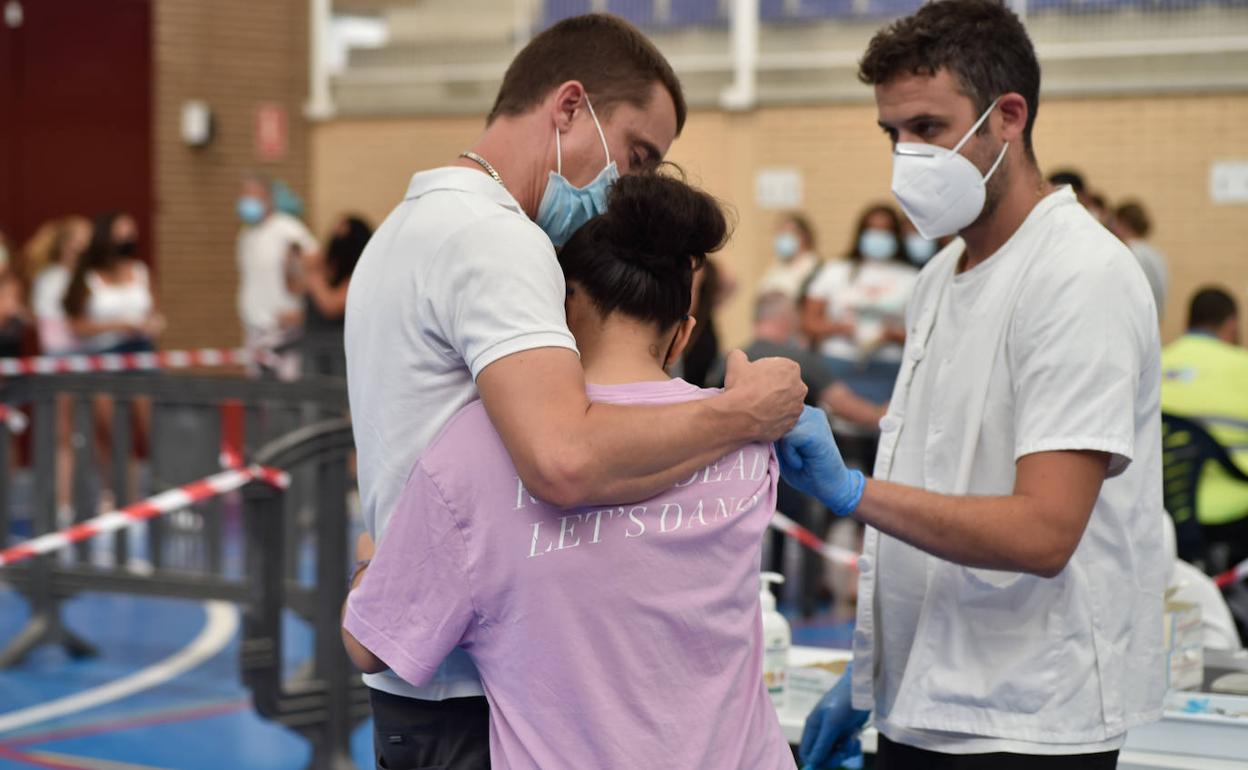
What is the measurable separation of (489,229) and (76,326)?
9711 millimetres

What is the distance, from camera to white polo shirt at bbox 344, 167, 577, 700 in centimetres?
196

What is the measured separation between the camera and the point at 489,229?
79.3 inches

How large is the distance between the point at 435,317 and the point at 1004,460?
2.77ft

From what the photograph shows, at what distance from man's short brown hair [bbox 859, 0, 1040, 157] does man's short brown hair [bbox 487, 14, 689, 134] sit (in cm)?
35

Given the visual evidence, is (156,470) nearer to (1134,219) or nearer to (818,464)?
(818,464)

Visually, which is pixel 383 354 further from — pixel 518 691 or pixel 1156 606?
pixel 1156 606

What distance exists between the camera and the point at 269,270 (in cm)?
1333

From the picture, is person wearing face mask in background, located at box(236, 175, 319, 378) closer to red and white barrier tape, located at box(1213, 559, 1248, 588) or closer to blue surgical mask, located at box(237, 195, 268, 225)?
blue surgical mask, located at box(237, 195, 268, 225)

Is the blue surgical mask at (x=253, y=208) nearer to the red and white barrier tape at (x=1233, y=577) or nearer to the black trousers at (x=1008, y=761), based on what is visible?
the red and white barrier tape at (x=1233, y=577)

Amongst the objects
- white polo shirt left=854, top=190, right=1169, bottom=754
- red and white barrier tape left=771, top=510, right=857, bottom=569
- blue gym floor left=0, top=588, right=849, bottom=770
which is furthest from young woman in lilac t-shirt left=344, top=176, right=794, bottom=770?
red and white barrier tape left=771, top=510, right=857, bottom=569

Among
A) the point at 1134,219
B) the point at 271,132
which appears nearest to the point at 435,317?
the point at 1134,219

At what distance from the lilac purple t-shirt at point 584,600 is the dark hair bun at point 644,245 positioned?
12 cm

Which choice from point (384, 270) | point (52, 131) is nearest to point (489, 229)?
point (384, 270)

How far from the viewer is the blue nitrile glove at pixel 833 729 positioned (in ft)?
8.90
